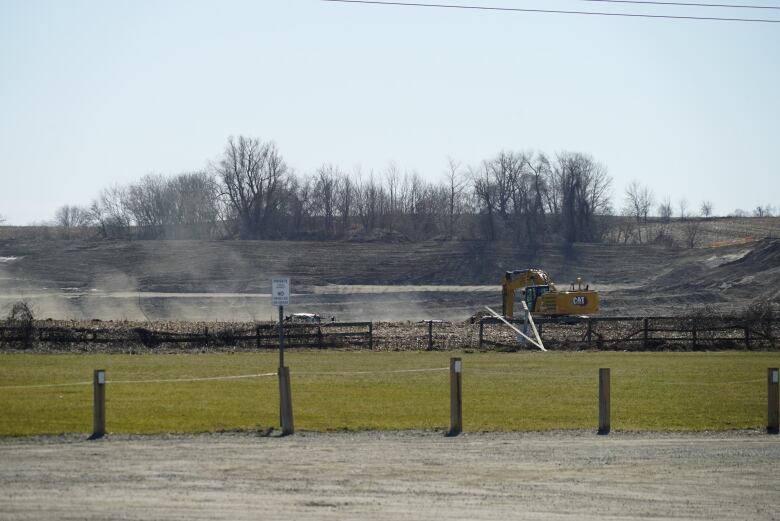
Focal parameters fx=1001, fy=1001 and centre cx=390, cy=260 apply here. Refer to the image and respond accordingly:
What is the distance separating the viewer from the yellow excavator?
56.4m

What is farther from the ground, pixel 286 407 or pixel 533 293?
pixel 533 293

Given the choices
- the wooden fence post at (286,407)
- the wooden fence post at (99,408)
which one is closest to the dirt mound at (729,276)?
the wooden fence post at (286,407)

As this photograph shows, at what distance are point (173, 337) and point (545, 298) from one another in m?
22.1

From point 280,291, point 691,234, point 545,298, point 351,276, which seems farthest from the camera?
point 691,234

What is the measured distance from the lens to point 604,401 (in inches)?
700

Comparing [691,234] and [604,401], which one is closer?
[604,401]

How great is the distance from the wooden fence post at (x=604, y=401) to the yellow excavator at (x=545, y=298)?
38670mm

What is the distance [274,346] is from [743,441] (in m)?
29.9

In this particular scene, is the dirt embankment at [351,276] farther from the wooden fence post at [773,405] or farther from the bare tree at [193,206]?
the wooden fence post at [773,405]

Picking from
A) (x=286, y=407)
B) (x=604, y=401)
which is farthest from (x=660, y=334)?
(x=286, y=407)

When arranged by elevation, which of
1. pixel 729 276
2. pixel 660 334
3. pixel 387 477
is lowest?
pixel 387 477

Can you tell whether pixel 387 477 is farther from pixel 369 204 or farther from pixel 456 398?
pixel 369 204

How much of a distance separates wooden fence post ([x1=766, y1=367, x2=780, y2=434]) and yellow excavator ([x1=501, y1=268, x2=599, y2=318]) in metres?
37.4

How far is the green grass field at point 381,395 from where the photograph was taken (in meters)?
18.4
